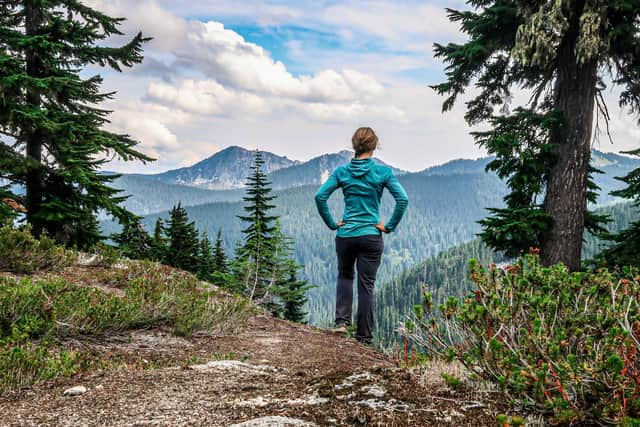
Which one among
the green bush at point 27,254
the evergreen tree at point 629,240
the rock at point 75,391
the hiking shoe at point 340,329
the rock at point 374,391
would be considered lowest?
the hiking shoe at point 340,329

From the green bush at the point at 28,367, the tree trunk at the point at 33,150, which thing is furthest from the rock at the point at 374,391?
the tree trunk at the point at 33,150

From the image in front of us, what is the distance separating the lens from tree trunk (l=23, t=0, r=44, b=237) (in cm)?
1325

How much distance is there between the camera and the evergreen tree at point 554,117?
27.1ft

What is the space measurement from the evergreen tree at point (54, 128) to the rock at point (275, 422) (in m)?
12.4

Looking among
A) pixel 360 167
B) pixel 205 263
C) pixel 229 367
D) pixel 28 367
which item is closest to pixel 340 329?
pixel 360 167

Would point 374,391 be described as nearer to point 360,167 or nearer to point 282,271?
point 360,167

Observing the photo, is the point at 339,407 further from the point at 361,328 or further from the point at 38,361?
the point at 361,328

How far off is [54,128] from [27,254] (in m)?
6.96

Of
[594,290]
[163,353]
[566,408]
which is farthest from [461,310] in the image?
[163,353]

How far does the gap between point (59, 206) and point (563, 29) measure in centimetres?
1454

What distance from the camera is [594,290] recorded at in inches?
102

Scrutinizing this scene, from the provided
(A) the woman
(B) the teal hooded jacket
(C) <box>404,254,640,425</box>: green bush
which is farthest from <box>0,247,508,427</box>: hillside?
(B) the teal hooded jacket

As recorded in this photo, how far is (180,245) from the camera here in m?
31.1

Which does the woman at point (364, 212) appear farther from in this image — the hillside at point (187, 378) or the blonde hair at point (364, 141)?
the hillside at point (187, 378)
